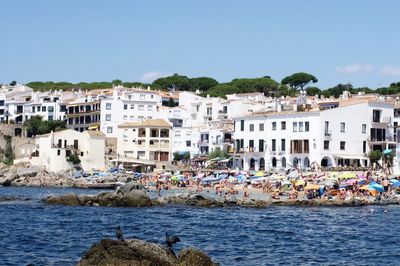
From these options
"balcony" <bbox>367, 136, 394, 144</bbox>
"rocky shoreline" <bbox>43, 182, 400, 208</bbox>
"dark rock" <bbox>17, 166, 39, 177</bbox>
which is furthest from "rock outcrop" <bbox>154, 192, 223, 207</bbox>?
"dark rock" <bbox>17, 166, 39, 177</bbox>

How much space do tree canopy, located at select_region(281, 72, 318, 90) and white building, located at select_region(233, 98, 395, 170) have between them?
68.7m

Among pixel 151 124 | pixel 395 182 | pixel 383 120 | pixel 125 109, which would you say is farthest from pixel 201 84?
pixel 395 182

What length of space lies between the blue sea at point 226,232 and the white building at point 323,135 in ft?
90.0

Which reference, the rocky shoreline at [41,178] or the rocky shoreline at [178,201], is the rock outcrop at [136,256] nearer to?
the rocky shoreline at [178,201]

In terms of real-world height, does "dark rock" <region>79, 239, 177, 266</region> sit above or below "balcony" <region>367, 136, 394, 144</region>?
below

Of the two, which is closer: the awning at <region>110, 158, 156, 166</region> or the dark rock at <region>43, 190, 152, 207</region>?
the dark rock at <region>43, 190, 152, 207</region>

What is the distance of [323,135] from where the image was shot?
263 feet

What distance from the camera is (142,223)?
139ft

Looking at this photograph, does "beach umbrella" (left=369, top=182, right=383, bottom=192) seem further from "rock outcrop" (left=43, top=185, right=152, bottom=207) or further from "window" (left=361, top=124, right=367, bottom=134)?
"window" (left=361, top=124, right=367, bottom=134)

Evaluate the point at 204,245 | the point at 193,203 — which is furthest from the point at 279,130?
the point at 204,245

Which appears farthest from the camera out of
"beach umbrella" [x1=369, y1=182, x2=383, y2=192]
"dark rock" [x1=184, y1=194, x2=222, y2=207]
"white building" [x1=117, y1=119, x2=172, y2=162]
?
"white building" [x1=117, y1=119, x2=172, y2=162]

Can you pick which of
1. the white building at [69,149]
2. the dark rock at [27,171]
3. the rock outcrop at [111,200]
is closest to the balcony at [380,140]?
the white building at [69,149]

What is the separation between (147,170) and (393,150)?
3100 cm

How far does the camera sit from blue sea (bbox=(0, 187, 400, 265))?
29.9m
